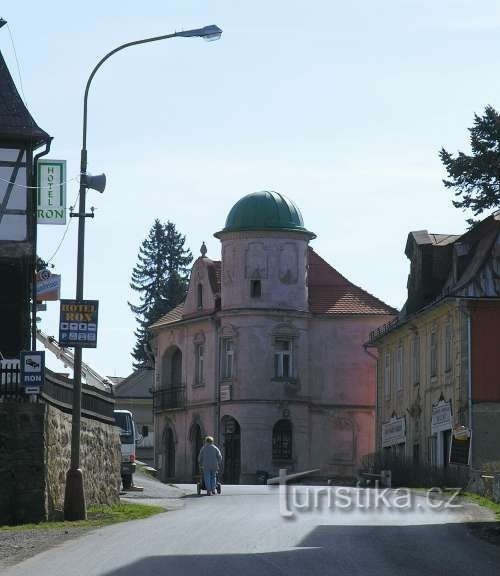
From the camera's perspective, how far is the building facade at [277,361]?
225 feet

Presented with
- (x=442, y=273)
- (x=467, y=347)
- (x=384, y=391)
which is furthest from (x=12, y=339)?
(x=384, y=391)

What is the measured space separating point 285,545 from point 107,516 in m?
7.81

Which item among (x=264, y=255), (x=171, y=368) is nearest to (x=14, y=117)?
(x=264, y=255)

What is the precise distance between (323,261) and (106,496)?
44934mm

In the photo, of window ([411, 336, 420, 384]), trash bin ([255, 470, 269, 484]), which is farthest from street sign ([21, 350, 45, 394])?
trash bin ([255, 470, 269, 484])

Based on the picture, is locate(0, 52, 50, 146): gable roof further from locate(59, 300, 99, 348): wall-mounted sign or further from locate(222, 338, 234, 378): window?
locate(222, 338, 234, 378): window

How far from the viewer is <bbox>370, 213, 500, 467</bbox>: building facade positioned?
47.5 m

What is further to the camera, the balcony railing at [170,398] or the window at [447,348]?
the balcony railing at [170,398]

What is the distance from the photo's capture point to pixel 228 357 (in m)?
70.6

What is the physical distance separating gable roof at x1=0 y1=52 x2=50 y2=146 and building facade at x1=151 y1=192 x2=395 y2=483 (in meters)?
31.2

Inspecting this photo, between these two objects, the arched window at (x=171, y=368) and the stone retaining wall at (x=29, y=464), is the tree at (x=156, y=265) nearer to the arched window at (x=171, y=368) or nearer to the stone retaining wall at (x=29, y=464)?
the arched window at (x=171, y=368)

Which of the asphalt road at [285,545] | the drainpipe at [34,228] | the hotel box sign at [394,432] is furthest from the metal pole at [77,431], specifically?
the hotel box sign at [394,432]

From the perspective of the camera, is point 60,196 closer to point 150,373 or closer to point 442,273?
point 442,273

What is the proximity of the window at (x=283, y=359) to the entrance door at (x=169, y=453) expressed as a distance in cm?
772
